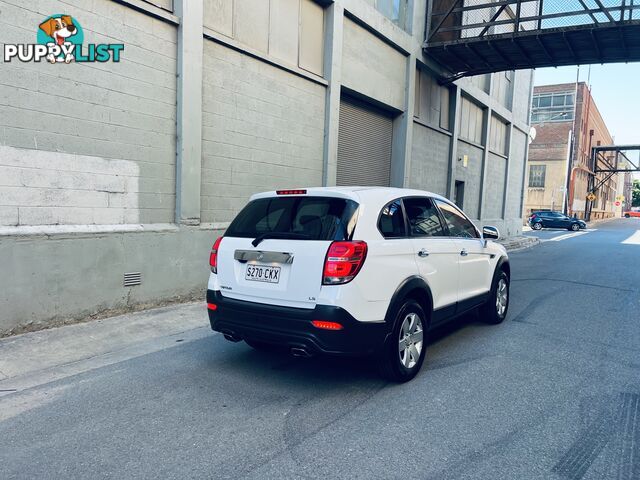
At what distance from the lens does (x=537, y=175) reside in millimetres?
52906

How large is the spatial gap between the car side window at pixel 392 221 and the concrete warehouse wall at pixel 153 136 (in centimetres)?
408

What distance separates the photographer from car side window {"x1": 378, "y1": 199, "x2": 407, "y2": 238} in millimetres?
4320

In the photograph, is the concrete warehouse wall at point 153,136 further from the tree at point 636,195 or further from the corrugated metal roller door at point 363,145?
the tree at point 636,195

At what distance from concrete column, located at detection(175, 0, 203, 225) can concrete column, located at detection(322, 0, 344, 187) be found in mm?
3817

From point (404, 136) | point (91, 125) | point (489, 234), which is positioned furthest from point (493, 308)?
point (404, 136)

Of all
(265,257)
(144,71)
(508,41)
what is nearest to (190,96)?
(144,71)

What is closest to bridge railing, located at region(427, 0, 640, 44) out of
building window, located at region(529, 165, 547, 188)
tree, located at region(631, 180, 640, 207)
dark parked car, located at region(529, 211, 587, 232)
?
dark parked car, located at region(529, 211, 587, 232)

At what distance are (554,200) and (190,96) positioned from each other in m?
49.3

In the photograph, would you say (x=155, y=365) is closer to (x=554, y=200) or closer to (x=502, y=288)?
(x=502, y=288)

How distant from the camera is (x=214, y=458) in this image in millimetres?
3100

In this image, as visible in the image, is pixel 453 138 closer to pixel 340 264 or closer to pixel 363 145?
pixel 363 145

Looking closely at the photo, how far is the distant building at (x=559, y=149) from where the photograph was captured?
51062 millimetres

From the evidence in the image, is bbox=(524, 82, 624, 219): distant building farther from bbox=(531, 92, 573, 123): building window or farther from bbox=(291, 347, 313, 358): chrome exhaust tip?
bbox=(291, 347, 313, 358): chrome exhaust tip

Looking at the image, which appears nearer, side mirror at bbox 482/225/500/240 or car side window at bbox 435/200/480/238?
car side window at bbox 435/200/480/238
